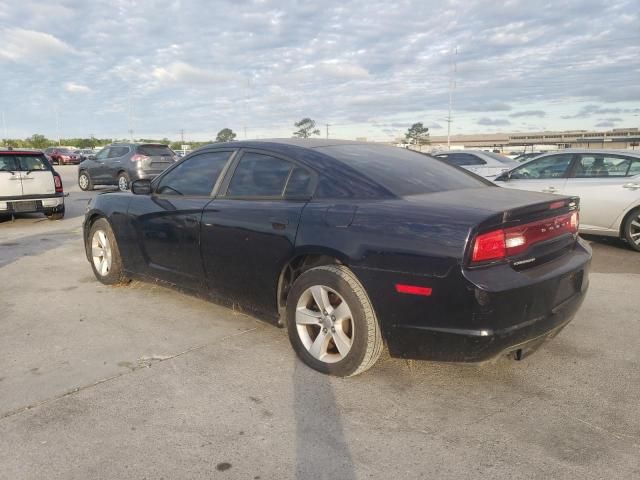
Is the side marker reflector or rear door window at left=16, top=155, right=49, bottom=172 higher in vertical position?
rear door window at left=16, top=155, right=49, bottom=172

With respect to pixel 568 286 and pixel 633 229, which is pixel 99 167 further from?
pixel 568 286

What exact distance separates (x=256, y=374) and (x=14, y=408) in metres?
1.37

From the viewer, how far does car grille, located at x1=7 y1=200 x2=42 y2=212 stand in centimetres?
962

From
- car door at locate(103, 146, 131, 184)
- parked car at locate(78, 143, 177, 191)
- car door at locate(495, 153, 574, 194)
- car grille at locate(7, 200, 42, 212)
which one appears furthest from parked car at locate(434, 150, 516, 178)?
car door at locate(103, 146, 131, 184)

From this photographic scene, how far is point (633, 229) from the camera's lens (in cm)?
714

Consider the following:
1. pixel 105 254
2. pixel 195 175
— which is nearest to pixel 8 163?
pixel 105 254

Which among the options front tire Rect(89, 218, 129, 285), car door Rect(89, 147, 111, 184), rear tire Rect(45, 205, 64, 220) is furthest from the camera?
car door Rect(89, 147, 111, 184)

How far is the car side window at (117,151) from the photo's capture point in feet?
53.5

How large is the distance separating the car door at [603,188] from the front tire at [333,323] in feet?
18.5

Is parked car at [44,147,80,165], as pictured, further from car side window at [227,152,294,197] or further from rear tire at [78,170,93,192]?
car side window at [227,152,294,197]

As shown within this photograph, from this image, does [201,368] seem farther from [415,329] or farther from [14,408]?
[415,329]

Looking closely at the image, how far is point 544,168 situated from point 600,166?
0.81 meters

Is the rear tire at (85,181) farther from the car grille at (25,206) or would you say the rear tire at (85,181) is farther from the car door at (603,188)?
the car door at (603,188)

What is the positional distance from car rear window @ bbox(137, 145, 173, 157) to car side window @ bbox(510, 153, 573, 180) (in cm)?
1156
